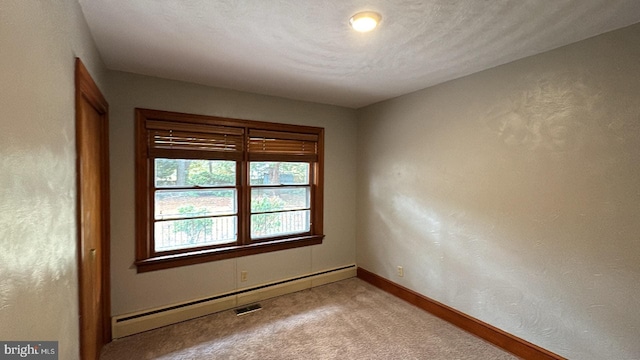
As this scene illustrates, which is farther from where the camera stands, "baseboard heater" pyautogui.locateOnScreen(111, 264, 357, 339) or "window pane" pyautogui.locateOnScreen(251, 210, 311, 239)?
"window pane" pyautogui.locateOnScreen(251, 210, 311, 239)

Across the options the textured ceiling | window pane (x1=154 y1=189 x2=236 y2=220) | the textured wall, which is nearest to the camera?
the textured ceiling

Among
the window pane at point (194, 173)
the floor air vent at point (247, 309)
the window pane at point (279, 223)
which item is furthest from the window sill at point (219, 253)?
the window pane at point (194, 173)

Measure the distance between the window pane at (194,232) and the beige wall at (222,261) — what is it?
0.76ft

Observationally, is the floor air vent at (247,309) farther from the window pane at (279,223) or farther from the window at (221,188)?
the window pane at (279,223)

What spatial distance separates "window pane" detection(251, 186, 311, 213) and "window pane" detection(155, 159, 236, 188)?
0.35 m

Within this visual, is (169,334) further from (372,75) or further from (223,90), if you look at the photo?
(372,75)

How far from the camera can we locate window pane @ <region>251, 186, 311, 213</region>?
3221mm

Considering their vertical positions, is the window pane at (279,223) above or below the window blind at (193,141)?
below

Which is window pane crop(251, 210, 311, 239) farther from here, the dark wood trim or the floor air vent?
the dark wood trim

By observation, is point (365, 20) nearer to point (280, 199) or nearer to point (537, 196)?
→ point (537, 196)

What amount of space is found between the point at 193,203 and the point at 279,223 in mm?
1056

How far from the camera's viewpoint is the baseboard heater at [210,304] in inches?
96.4

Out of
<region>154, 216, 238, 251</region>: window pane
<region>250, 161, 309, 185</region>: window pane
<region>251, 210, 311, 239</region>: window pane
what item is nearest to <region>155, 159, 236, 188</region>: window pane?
<region>250, 161, 309, 185</region>: window pane

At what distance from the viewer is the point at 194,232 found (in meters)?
2.85
